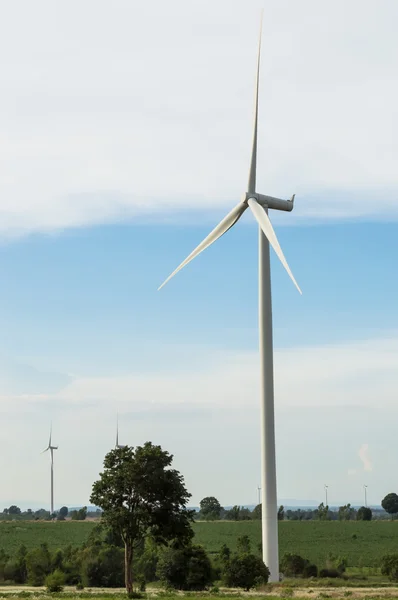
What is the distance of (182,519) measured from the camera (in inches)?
2522

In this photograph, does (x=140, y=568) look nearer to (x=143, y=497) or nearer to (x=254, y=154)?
(x=143, y=497)

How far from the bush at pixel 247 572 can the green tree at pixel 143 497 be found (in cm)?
524

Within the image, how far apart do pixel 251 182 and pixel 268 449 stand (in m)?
20.7

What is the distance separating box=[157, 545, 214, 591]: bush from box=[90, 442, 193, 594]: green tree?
4156mm

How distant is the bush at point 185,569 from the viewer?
224 feet

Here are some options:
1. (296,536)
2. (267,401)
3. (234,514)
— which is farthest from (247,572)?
(234,514)

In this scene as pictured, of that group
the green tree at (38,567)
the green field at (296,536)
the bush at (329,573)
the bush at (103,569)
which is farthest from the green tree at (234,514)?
the bush at (103,569)

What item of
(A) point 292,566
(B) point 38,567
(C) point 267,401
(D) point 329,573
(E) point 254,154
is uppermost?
(E) point 254,154

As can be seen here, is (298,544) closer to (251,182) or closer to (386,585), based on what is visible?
(386,585)

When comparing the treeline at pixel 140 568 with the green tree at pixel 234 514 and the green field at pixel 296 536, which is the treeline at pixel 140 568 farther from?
the green tree at pixel 234 514

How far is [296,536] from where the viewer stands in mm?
139000

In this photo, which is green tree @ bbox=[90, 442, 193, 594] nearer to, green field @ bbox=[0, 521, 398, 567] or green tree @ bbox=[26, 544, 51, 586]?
green tree @ bbox=[26, 544, 51, 586]

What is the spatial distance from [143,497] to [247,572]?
9.47m

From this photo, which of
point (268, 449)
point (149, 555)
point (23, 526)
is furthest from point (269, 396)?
point (23, 526)
